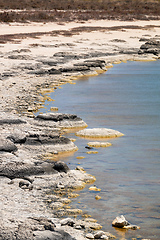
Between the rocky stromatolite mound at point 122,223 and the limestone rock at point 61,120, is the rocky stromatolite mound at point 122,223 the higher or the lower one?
the higher one

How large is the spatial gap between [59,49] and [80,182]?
75.5 ft

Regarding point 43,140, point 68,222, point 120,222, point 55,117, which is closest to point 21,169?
point 43,140

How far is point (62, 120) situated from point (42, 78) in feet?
26.2

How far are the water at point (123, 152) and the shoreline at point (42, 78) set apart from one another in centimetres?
48

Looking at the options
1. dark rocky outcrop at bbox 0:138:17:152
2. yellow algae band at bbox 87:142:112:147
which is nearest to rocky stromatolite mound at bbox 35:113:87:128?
yellow algae band at bbox 87:142:112:147

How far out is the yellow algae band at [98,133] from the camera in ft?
38.3

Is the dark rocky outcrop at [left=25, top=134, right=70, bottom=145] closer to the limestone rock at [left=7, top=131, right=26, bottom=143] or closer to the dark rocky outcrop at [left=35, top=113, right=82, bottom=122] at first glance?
the limestone rock at [left=7, top=131, right=26, bottom=143]

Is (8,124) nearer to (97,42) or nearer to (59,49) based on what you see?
(59,49)

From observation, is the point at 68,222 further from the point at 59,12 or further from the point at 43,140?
the point at 59,12

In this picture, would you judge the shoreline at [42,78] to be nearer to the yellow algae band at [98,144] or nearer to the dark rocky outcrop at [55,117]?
the dark rocky outcrop at [55,117]

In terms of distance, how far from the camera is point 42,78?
67.3 feet

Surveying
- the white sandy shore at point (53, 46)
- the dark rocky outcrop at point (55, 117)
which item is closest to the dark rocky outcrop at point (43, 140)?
the dark rocky outcrop at point (55, 117)

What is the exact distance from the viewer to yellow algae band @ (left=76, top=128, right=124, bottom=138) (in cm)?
1169

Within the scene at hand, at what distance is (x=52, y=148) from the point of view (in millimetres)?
10328
